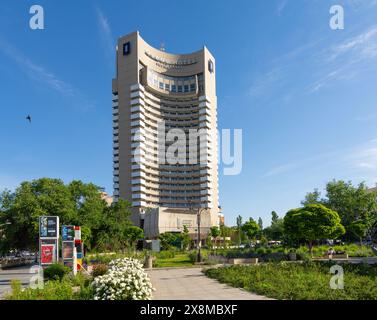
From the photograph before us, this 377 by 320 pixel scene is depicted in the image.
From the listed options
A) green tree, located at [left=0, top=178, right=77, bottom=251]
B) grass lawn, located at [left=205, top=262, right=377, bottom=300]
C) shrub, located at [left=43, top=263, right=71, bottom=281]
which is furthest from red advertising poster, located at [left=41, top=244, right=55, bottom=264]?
green tree, located at [left=0, top=178, right=77, bottom=251]

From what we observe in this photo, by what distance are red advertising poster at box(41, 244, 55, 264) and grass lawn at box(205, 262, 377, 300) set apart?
41.7ft

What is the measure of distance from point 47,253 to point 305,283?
19427 mm

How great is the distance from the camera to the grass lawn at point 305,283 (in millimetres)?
14781

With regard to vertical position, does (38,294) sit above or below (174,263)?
above

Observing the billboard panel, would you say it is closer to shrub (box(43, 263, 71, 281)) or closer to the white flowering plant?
shrub (box(43, 263, 71, 281))

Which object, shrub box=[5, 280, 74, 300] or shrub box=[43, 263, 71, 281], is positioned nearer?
shrub box=[5, 280, 74, 300]

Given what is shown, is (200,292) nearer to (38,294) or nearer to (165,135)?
(38,294)

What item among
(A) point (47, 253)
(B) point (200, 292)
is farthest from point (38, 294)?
(A) point (47, 253)

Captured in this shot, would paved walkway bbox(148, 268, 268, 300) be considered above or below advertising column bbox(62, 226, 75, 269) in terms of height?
below

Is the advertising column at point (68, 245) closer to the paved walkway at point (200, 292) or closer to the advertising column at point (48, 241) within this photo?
the advertising column at point (48, 241)

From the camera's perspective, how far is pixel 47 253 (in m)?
27.1

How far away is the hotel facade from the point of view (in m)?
115

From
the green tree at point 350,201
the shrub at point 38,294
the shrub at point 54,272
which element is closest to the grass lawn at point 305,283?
the shrub at point 38,294
